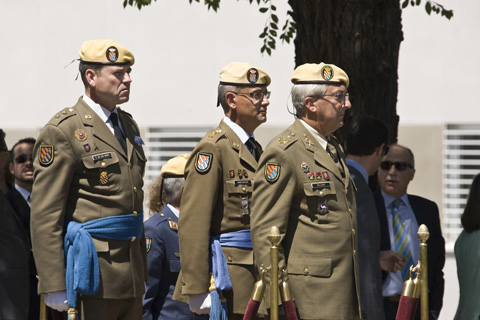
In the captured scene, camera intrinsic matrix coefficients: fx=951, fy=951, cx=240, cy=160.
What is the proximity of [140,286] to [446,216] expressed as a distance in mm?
6312

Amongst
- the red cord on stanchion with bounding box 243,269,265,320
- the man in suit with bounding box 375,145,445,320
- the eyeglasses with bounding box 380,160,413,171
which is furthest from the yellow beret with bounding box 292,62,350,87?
the eyeglasses with bounding box 380,160,413,171

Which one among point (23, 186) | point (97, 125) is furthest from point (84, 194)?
point (23, 186)

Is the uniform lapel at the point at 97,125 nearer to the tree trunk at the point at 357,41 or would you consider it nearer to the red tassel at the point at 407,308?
the red tassel at the point at 407,308

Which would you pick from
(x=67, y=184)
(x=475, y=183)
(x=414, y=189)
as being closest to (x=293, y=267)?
(x=67, y=184)

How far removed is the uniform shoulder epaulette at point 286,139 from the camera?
4773mm

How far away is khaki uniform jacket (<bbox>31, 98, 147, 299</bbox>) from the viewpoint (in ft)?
15.0

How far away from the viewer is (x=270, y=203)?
463 cm

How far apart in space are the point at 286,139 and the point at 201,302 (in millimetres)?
985

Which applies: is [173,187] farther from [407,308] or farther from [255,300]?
[407,308]

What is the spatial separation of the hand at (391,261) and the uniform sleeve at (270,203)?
63.8 inches

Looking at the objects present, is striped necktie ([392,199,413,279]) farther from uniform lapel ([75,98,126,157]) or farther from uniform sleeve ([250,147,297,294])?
uniform lapel ([75,98,126,157])

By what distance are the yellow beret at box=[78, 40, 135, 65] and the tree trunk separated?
2657 millimetres

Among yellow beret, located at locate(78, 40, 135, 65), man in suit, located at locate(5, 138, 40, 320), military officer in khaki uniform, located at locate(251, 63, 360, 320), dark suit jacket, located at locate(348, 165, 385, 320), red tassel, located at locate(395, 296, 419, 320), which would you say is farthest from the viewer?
man in suit, located at locate(5, 138, 40, 320)

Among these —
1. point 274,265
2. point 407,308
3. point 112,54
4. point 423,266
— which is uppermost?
point 112,54
